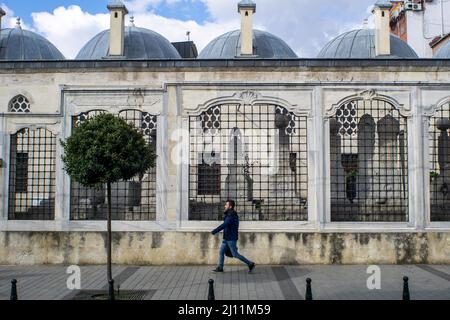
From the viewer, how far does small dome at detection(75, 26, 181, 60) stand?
22859 millimetres

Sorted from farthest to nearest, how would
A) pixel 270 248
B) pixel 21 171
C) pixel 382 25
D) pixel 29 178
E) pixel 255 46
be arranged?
pixel 255 46 < pixel 382 25 < pixel 21 171 < pixel 29 178 < pixel 270 248

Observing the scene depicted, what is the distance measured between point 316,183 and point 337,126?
301 cm

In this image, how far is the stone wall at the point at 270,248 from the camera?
37.7 ft

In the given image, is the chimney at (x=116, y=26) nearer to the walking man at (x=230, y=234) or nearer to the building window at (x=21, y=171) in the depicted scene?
the building window at (x=21, y=171)

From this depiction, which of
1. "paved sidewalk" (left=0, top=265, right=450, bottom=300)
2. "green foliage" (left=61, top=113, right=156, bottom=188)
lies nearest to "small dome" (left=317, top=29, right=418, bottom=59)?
"paved sidewalk" (left=0, top=265, right=450, bottom=300)

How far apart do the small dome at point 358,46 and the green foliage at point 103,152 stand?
17.2m

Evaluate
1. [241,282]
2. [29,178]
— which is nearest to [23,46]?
[29,178]

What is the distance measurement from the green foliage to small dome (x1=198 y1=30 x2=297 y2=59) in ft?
51.1

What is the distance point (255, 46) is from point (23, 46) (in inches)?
443

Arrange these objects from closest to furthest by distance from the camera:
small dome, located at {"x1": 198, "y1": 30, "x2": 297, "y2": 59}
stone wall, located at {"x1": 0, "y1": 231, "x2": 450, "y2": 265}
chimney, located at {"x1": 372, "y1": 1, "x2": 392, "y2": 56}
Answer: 1. stone wall, located at {"x1": 0, "y1": 231, "x2": 450, "y2": 265}
2. chimney, located at {"x1": 372, "y1": 1, "x2": 392, "y2": 56}
3. small dome, located at {"x1": 198, "y1": 30, "x2": 297, "y2": 59}

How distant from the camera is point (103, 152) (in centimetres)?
879

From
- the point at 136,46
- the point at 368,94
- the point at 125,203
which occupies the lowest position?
the point at 125,203

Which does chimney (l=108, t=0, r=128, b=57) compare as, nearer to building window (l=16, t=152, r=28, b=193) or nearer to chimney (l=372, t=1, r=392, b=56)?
building window (l=16, t=152, r=28, b=193)

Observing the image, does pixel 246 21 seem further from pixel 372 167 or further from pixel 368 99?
pixel 372 167
